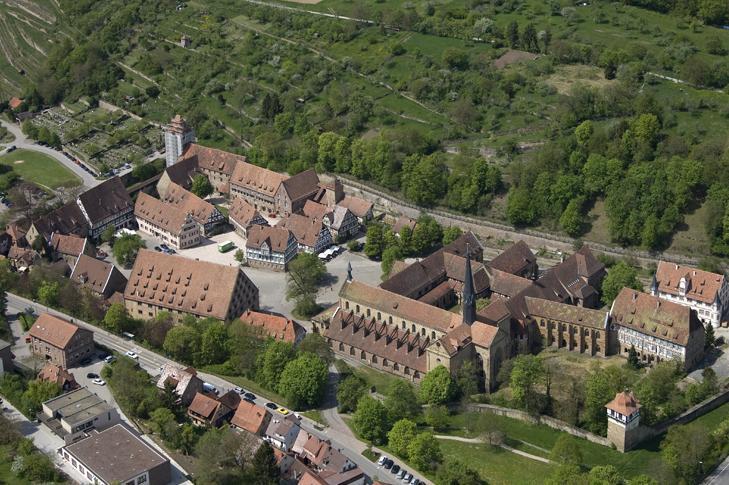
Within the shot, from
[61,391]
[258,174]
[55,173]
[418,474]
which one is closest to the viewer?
[418,474]

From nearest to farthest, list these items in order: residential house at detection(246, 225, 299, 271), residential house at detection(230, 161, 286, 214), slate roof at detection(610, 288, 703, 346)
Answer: slate roof at detection(610, 288, 703, 346), residential house at detection(246, 225, 299, 271), residential house at detection(230, 161, 286, 214)

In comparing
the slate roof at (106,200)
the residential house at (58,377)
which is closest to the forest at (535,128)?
the slate roof at (106,200)

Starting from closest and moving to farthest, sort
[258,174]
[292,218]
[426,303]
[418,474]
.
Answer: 1. [418,474]
2. [426,303]
3. [292,218]
4. [258,174]

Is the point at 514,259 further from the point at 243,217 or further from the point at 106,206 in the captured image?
the point at 106,206

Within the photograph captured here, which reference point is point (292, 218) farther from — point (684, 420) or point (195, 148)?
point (684, 420)

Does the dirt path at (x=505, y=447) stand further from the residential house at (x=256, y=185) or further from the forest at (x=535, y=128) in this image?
the residential house at (x=256, y=185)

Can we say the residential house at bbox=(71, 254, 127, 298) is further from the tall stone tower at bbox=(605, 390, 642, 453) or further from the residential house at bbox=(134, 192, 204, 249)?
the tall stone tower at bbox=(605, 390, 642, 453)

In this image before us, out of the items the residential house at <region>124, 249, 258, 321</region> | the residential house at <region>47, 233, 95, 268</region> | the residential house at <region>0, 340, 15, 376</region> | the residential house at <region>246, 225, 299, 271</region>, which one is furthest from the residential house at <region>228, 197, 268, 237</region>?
the residential house at <region>0, 340, 15, 376</region>

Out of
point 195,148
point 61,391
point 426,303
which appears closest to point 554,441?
point 426,303
